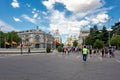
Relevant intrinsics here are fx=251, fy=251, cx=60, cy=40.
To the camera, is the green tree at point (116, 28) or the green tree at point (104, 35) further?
the green tree at point (116, 28)

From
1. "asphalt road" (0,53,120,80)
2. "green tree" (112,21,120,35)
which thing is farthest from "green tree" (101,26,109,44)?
"asphalt road" (0,53,120,80)

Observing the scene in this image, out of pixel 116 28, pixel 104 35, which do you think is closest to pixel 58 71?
pixel 104 35

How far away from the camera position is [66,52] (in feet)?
211

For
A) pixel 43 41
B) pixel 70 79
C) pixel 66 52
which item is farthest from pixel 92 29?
pixel 70 79

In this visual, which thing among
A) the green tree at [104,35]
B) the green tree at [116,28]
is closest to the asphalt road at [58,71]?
the green tree at [104,35]

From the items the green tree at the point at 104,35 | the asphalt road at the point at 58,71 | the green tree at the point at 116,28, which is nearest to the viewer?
the asphalt road at the point at 58,71

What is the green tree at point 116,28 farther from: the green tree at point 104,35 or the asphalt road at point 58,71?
the asphalt road at point 58,71

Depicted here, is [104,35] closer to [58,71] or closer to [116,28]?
[116,28]

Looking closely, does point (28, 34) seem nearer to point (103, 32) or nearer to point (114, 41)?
point (103, 32)

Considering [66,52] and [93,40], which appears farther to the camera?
[93,40]

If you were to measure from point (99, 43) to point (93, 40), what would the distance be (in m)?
19.7

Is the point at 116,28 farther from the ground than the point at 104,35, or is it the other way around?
the point at 116,28

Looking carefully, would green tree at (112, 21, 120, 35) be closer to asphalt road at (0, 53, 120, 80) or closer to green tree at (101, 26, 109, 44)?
green tree at (101, 26, 109, 44)

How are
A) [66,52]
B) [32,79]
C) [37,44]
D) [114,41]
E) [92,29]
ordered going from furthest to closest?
[37,44]
[92,29]
[114,41]
[66,52]
[32,79]
